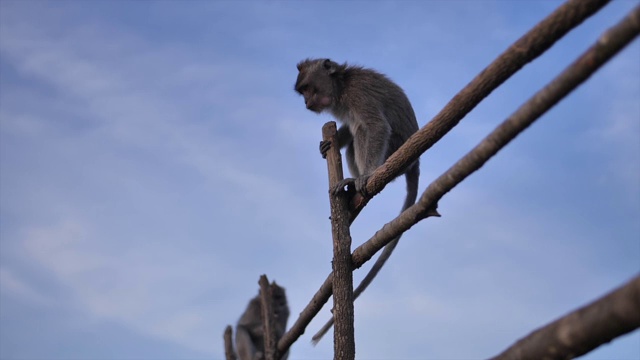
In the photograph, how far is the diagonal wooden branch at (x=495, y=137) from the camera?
2846 mm

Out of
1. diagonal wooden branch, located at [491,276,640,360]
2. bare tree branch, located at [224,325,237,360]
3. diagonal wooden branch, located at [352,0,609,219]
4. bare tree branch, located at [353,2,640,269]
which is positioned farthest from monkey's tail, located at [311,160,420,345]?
bare tree branch, located at [224,325,237,360]

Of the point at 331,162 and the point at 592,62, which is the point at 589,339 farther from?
the point at 331,162

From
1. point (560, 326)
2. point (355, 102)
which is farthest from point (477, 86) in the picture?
point (355, 102)

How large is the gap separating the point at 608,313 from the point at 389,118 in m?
5.51

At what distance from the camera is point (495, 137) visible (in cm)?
368

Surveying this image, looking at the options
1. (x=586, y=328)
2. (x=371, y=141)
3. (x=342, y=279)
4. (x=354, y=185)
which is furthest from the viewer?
(x=371, y=141)

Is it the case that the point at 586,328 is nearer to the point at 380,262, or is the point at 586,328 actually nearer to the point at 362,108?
the point at 380,262

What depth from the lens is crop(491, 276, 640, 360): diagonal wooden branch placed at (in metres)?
2.33

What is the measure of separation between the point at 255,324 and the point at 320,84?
14.4 feet

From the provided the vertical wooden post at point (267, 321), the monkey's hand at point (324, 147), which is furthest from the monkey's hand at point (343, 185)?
the vertical wooden post at point (267, 321)

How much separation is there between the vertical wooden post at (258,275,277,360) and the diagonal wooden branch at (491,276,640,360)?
5942mm

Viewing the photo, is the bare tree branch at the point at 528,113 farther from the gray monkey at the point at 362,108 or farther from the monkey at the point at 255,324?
the monkey at the point at 255,324

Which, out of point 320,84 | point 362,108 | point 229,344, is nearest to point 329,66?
point 320,84

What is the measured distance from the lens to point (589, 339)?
2535mm
